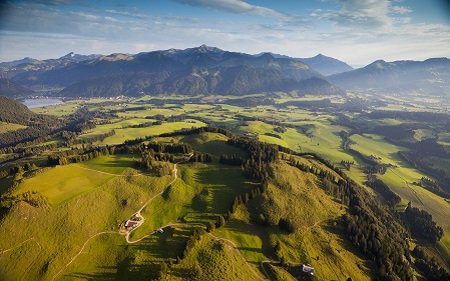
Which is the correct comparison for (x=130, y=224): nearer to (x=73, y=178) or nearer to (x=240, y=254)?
(x=240, y=254)

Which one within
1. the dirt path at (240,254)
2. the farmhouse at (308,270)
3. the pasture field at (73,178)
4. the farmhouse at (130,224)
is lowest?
the farmhouse at (308,270)

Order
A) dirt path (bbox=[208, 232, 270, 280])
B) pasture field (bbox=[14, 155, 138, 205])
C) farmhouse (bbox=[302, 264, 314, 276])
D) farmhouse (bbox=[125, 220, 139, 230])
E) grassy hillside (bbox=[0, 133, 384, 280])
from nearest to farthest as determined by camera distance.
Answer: grassy hillside (bbox=[0, 133, 384, 280])
dirt path (bbox=[208, 232, 270, 280])
farmhouse (bbox=[302, 264, 314, 276])
farmhouse (bbox=[125, 220, 139, 230])
pasture field (bbox=[14, 155, 138, 205])

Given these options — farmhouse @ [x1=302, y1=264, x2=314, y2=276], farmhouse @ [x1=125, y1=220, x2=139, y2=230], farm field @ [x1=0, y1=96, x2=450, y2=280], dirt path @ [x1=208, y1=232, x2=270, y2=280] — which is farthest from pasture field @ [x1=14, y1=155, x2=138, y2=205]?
farmhouse @ [x1=302, y1=264, x2=314, y2=276]

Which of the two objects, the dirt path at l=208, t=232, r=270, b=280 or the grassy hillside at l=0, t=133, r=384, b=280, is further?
the dirt path at l=208, t=232, r=270, b=280

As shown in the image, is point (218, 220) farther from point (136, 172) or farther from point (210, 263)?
point (136, 172)

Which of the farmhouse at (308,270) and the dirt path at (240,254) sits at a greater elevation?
the dirt path at (240,254)

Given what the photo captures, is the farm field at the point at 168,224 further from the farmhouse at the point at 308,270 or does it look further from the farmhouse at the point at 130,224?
the farmhouse at the point at 308,270

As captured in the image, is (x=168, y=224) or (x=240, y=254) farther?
(x=168, y=224)

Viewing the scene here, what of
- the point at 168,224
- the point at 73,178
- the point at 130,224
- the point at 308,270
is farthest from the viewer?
the point at 73,178

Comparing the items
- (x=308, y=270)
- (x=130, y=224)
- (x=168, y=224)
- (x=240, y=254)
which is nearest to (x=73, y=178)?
(x=130, y=224)

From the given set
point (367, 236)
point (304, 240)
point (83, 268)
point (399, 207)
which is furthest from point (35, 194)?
point (399, 207)

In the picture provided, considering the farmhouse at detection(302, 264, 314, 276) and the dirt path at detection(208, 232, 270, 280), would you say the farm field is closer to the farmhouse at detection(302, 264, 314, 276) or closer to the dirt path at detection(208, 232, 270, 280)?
the dirt path at detection(208, 232, 270, 280)

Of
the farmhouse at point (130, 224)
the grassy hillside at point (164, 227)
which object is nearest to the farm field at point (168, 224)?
the grassy hillside at point (164, 227)
